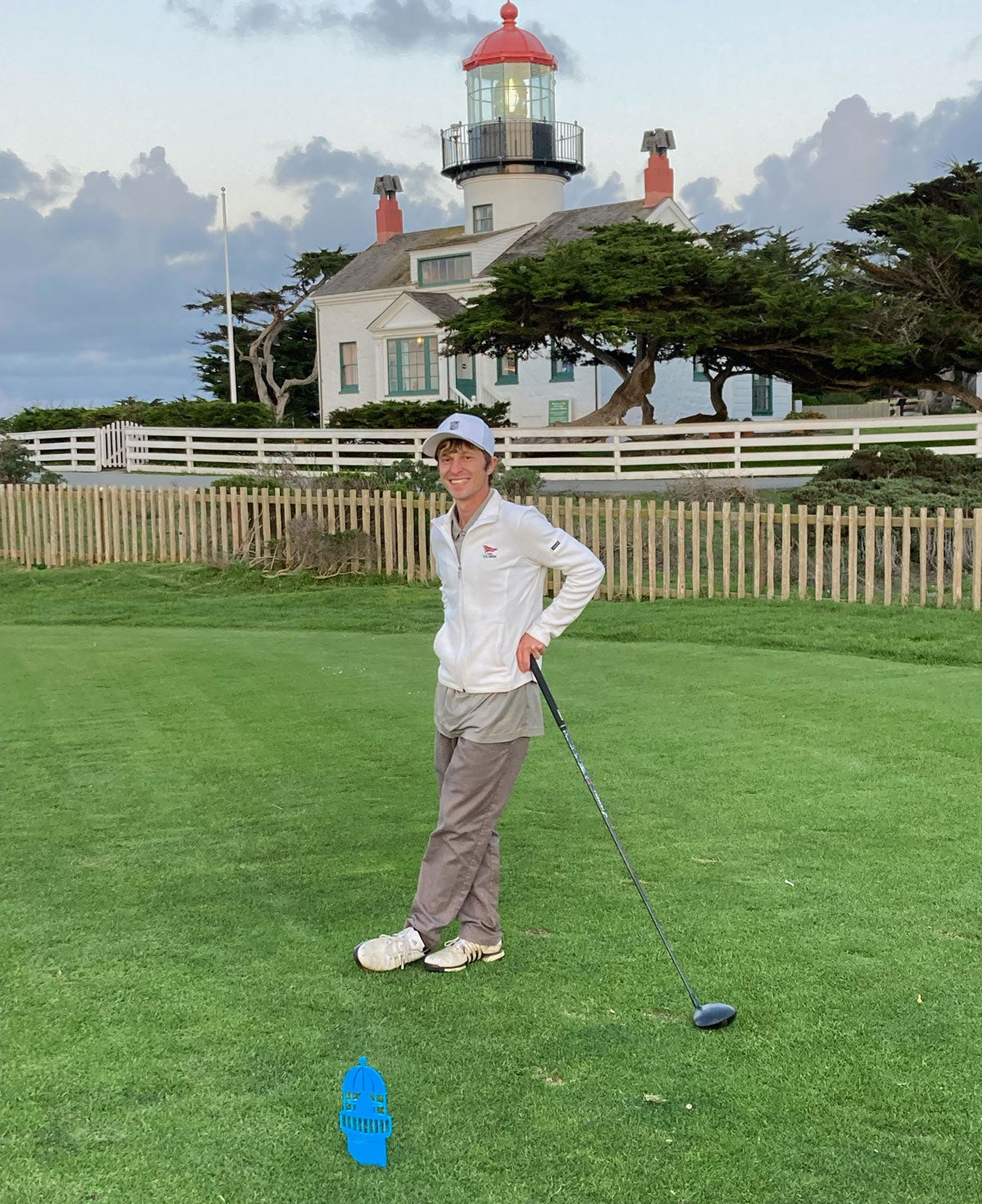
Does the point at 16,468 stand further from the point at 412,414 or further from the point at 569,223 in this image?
the point at 569,223

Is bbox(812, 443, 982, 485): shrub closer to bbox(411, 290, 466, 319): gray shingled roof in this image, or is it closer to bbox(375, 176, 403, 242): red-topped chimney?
bbox(411, 290, 466, 319): gray shingled roof

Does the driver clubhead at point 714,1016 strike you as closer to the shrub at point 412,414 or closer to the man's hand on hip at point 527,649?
the man's hand on hip at point 527,649

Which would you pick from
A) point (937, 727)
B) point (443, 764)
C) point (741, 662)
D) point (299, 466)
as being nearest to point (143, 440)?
point (299, 466)

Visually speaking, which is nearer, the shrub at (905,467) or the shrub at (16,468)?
the shrub at (905,467)

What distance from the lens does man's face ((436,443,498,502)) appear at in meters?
4.54

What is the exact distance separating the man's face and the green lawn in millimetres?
1658

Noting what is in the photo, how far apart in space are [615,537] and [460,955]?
1425 centimetres

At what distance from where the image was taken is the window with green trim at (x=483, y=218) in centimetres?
4553

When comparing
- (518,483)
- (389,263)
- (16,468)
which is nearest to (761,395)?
(389,263)

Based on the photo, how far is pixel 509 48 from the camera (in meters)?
45.8

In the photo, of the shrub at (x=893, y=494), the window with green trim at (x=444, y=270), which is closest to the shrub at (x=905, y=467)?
the shrub at (x=893, y=494)

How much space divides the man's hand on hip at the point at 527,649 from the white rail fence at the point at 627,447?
21880 millimetres

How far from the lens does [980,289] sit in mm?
31922

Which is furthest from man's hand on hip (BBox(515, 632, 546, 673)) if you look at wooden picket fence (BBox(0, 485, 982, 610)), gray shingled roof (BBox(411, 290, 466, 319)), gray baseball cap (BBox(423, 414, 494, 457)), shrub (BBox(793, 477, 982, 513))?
gray shingled roof (BBox(411, 290, 466, 319))
